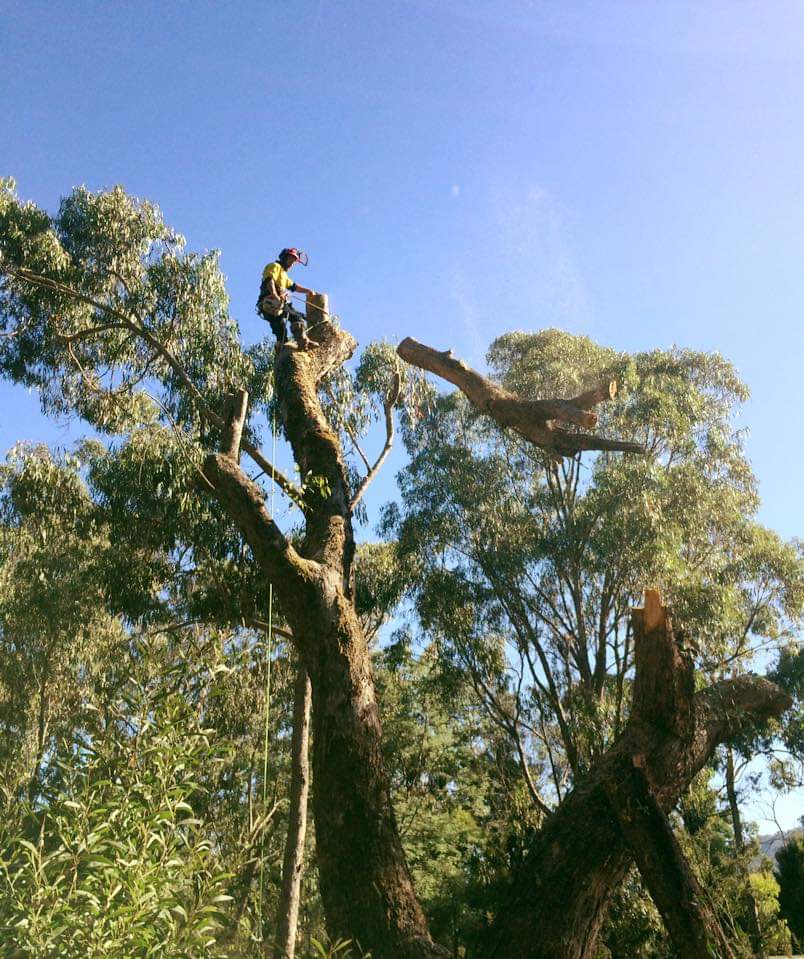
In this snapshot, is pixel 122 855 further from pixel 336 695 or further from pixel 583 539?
pixel 583 539

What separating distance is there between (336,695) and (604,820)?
1101mm

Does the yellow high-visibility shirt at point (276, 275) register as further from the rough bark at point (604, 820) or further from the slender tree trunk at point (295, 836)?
the slender tree trunk at point (295, 836)

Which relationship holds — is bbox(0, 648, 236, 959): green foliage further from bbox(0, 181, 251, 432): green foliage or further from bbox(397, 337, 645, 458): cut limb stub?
bbox(0, 181, 251, 432): green foliage

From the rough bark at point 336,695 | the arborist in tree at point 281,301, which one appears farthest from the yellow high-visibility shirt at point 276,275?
the rough bark at point 336,695

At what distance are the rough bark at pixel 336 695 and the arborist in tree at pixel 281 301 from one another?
67 cm

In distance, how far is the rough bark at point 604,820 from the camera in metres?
2.95

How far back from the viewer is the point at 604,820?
3098mm

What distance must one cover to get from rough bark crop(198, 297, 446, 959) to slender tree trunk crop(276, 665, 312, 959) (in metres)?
3.01

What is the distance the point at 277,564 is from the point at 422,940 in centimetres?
154

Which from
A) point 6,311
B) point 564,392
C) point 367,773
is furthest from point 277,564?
point 564,392

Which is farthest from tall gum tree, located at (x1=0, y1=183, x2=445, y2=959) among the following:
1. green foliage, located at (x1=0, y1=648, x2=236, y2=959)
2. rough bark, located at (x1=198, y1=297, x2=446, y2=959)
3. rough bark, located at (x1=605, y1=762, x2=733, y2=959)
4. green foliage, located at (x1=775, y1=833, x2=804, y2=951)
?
green foliage, located at (x1=775, y1=833, x2=804, y2=951)

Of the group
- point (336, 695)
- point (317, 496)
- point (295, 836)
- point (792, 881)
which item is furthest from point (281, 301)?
point (792, 881)

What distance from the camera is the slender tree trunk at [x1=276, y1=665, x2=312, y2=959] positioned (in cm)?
696

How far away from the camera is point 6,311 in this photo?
279 inches
